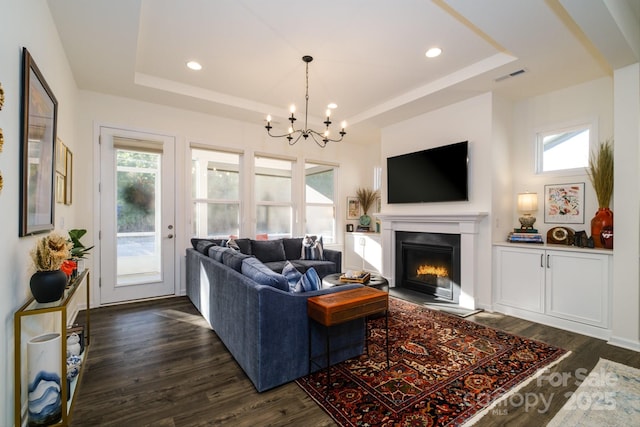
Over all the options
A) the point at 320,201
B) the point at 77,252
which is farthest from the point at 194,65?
the point at 320,201

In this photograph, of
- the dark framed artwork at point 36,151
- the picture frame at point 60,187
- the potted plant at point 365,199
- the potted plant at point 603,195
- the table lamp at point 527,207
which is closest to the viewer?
the dark framed artwork at point 36,151

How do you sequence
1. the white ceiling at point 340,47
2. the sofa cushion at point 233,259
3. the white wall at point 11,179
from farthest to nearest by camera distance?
the sofa cushion at point 233,259 → the white ceiling at point 340,47 → the white wall at point 11,179

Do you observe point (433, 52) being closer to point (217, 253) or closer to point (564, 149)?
point (564, 149)

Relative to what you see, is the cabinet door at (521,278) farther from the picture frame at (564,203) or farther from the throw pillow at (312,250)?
the throw pillow at (312,250)

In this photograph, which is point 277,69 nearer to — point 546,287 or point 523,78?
point 523,78

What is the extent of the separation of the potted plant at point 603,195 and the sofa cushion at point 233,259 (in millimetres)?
3752

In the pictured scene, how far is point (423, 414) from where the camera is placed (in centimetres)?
185

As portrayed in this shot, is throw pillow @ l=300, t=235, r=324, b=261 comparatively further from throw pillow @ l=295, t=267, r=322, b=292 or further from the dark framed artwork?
the dark framed artwork

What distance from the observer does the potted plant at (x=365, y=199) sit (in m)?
6.43

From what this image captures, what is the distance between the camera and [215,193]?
4.89 metres

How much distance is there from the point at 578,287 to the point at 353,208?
401cm

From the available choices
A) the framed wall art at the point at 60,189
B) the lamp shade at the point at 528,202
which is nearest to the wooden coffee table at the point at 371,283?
the lamp shade at the point at 528,202

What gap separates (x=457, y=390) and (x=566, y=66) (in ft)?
11.6

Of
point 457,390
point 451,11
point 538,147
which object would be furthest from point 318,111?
point 457,390
